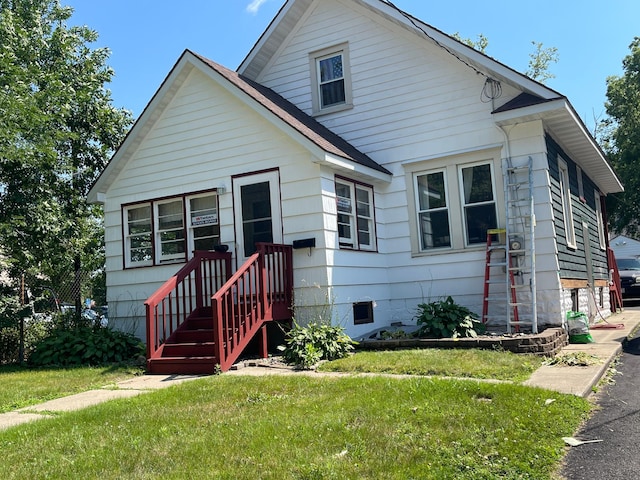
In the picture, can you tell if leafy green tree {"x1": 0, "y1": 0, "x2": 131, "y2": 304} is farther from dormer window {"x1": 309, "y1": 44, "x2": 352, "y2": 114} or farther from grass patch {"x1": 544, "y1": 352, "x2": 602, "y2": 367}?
grass patch {"x1": 544, "y1": 352, "x2": 602, "y2": 367}

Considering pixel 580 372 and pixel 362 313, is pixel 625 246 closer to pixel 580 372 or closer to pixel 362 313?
pixel 362 313

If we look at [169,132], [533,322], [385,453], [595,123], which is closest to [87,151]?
[169,132]

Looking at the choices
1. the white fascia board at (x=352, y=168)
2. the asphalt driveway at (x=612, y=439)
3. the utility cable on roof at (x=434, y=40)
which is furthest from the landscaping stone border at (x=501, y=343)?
the utility cable on roof at (x=434, y=40)

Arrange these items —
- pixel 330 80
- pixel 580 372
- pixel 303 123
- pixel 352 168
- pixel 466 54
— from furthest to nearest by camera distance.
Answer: pixel 330 80 < pixel 303 123 < pixel 466 54 < pixel 352 168 < pixel 580 372

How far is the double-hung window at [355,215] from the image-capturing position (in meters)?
10.3

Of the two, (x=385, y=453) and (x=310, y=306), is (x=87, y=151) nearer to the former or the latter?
(x=310, y=306)

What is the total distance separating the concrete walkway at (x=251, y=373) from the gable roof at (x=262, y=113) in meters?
3.89

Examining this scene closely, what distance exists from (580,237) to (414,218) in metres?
4.78

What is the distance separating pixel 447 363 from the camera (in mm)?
7039

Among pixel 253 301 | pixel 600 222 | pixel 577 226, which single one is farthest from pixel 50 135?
pixel 600 222

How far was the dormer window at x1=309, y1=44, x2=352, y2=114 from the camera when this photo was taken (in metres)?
12.1

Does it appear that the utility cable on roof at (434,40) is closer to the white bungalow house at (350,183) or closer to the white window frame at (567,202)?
the white bungalow house at (350,183)

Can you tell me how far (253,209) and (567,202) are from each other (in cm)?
Result: 697

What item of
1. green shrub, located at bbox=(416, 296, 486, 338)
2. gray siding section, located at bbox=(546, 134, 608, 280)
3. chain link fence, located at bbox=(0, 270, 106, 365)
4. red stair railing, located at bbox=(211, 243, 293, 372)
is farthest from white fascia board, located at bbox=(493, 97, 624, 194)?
chain link fence, located at bbox=(0, 270, 106, 365)
